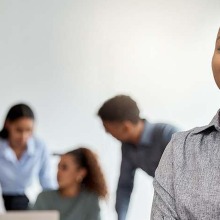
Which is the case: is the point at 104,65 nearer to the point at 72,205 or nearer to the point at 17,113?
the point at 17,113

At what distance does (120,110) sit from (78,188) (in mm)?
343

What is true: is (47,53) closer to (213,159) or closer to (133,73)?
(133,73)

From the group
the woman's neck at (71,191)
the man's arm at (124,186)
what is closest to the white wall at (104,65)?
the man's arm at (124,186)

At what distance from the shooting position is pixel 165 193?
61cm

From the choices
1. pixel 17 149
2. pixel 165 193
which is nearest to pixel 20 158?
pixel 17 149

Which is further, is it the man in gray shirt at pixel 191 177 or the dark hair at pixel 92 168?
the dark hair at pixel 92 168

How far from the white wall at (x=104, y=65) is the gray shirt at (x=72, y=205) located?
0.06 m

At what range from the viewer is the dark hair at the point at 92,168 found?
1.48 meters

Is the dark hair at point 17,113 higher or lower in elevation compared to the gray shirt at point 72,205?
higher

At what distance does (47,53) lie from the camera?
147 centimetres

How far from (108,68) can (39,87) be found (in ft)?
0.88

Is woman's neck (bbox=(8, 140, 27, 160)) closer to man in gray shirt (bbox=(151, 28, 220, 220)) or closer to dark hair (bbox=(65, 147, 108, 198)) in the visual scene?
dark hair (bbox=(65, 147, 108, 198))

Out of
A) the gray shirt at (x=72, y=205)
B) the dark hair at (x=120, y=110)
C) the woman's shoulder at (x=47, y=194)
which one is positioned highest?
the dark hair at (x=120, y=110)

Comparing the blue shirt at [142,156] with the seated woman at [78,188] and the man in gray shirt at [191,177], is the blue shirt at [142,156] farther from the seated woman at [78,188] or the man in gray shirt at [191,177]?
the man in gray shirt at [191,177]
